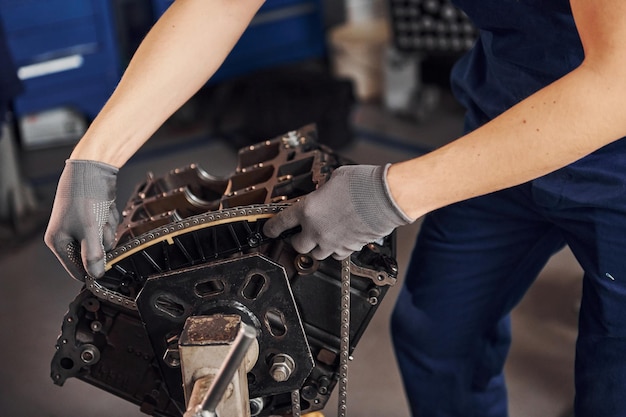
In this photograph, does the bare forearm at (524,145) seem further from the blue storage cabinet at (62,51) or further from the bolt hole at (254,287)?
the blue storage cabinet at (62,51)

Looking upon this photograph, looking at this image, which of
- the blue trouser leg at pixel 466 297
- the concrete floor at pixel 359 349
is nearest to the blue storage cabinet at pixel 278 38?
the concrete floor at pixel 359 349

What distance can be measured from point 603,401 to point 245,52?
123 inches

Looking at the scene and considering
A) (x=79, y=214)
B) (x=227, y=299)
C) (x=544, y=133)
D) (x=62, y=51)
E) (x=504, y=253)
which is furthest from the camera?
(x=62, y=51)

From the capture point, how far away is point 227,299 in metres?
1.22

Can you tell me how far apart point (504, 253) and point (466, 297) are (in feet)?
Answer: 0.39

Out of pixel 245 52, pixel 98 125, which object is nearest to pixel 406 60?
pixel 245 52

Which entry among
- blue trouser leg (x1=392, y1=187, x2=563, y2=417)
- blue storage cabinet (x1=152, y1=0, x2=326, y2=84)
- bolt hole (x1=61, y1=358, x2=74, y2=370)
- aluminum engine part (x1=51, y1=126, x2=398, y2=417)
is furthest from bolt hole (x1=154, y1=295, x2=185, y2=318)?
blue storage cabinet (x1=152, y1=0, x2=326, y2=84)

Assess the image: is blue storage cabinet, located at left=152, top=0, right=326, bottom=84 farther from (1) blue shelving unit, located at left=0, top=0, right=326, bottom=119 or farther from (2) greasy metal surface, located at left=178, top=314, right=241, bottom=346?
(2) greasy metal surface, located at left=178, top=314, right=241, bottom=346

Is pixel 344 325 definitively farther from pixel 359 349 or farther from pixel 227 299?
pixel 359 349

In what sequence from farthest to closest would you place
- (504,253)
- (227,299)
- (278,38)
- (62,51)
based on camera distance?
(278,38), (62,51), (504,253), (227,299)

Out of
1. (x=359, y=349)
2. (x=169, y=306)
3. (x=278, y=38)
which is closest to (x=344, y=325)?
(x=169, y=306)

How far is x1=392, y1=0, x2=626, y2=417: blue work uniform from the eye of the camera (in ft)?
4.30

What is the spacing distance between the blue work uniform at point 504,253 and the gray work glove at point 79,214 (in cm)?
62

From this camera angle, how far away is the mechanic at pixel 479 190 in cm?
112
